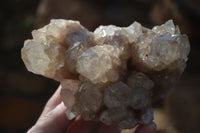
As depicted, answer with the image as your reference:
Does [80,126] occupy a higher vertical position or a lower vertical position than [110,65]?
lower

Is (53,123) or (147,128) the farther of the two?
(53,123)

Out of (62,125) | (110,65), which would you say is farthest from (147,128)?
(62,125)

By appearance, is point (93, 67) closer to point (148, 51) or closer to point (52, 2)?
point (148, 51)

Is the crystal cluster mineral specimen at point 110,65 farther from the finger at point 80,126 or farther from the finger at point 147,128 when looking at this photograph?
the finger at point 80,126

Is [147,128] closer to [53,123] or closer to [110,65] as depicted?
[110,65]

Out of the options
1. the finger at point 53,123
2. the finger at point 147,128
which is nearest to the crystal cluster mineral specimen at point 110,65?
the finger at point 147,128

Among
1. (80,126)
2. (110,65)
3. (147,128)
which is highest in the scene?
(110,65)

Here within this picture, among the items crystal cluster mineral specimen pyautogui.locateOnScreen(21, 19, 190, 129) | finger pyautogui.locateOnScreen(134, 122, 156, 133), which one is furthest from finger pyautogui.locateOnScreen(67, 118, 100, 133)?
finger pyautogui.locateOnScreen(134, 122, 156, 133)

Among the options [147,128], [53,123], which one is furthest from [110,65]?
[53,123]
